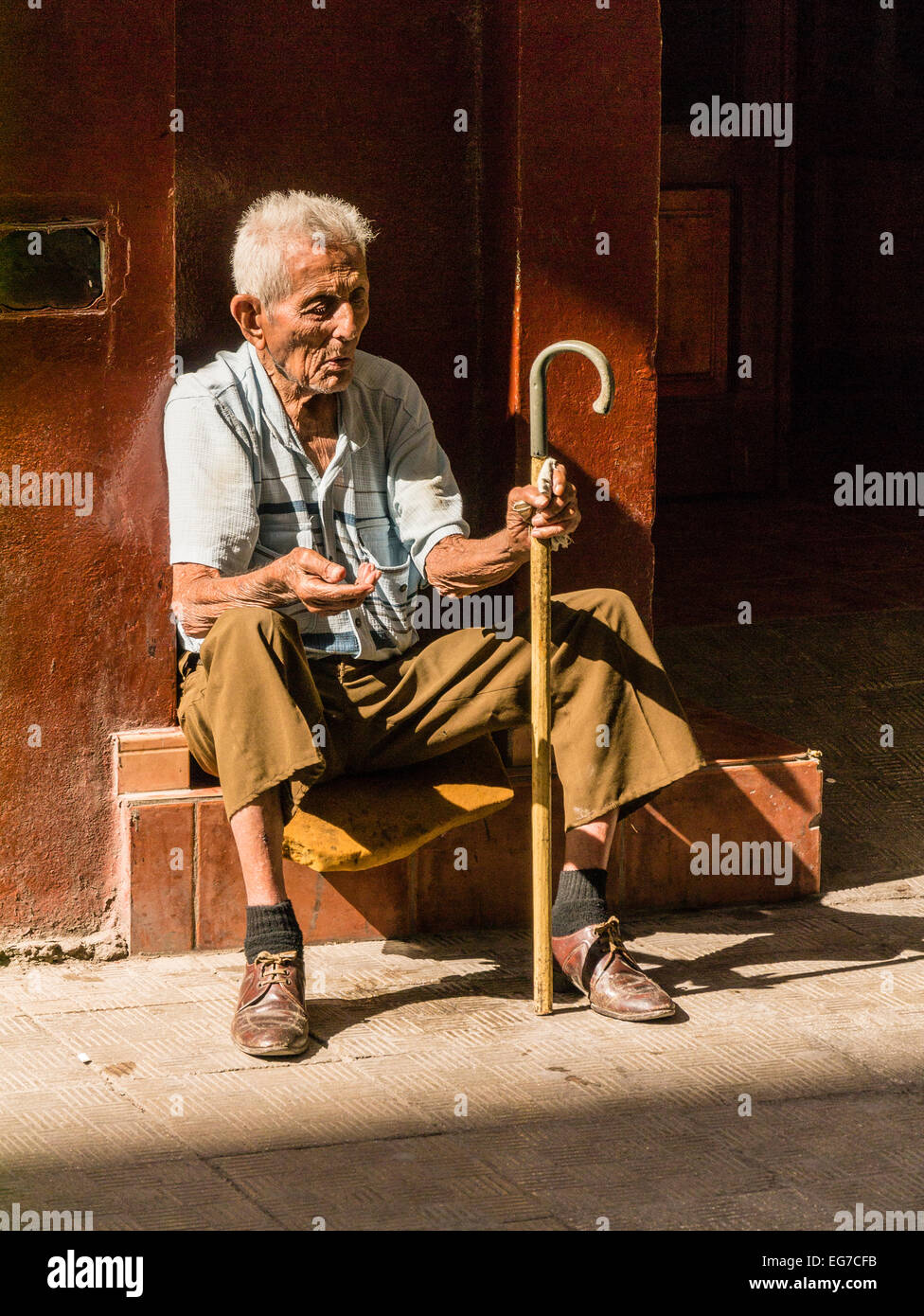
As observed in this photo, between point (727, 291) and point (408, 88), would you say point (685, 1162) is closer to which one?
point (408, 88)

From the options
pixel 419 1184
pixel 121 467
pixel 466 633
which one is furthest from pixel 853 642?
pixel 419 1184

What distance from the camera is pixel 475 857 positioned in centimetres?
439

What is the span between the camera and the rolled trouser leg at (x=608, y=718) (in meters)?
3.94

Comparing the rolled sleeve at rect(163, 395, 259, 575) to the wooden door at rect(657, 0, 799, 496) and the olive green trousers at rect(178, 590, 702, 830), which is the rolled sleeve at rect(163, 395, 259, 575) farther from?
the wooden door at rect(657, 0, 799, 496)

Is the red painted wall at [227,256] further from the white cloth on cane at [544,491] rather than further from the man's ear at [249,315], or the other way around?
the white cloth on cane at [544,491]

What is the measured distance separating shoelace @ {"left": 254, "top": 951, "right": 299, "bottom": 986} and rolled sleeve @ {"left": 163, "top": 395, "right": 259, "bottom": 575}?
0.80 m

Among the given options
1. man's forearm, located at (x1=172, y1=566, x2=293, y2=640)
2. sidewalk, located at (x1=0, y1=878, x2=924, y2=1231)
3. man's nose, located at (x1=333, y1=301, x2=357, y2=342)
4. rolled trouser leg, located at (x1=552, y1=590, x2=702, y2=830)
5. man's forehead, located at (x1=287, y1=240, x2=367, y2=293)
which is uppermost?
man's forehead, located at (x1=287, y1=240, x2=367, y2=293)

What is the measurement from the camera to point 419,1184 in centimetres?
318

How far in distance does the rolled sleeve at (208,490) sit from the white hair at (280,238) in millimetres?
280

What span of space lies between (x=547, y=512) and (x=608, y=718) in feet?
1.55

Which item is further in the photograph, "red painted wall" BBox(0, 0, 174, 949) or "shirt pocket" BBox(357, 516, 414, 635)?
"shirt pocket" BBox(357, 516, 414, 635)

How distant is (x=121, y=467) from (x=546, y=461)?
980mm

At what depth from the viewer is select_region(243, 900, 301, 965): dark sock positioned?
3795mm

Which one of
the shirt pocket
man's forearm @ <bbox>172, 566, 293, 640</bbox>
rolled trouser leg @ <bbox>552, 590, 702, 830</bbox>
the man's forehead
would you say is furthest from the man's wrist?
the man's forehead
